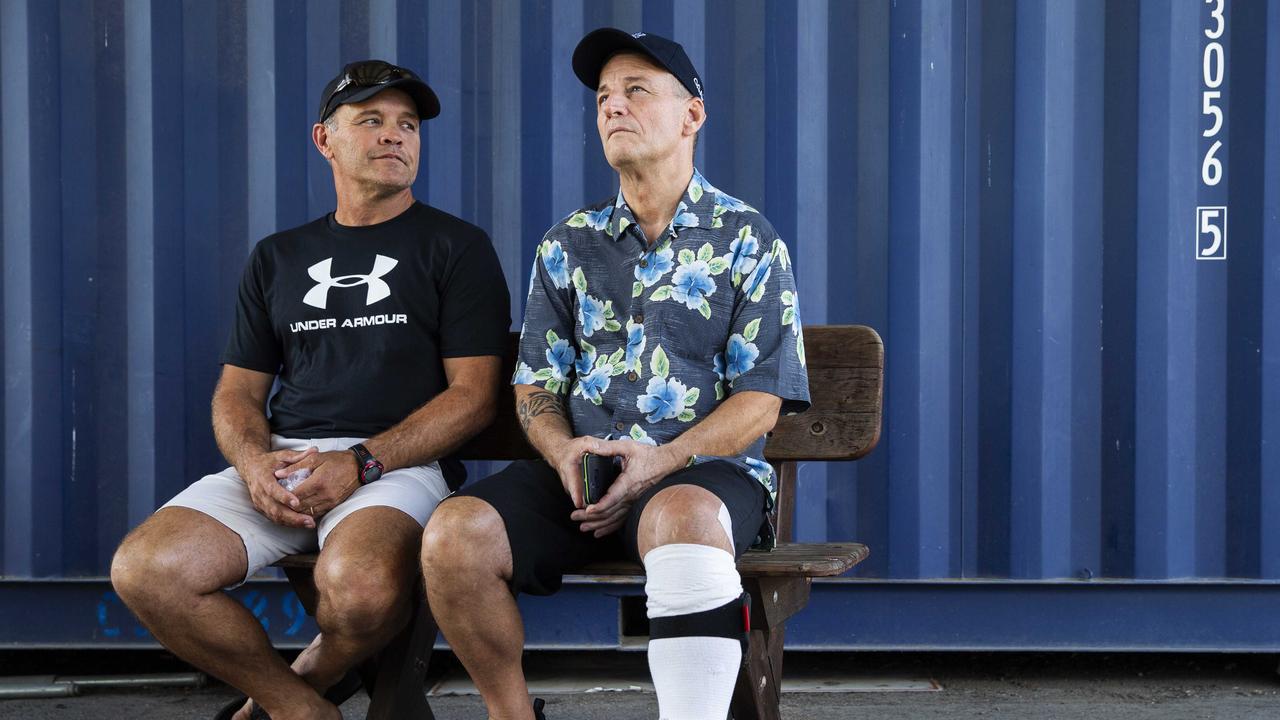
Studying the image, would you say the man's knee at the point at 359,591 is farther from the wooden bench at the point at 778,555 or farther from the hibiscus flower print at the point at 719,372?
the hibiscus flower print at the point at 719,372

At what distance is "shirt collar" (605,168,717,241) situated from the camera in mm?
2285

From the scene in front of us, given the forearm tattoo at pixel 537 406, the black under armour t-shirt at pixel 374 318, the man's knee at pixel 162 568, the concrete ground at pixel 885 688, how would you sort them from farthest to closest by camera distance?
the concrete ground at pixel 885 688 < the black under armour t-shirt at pixel 374 318 < the forearm tattoo at pixel 537 406 < the man's knee at pixel 162 568

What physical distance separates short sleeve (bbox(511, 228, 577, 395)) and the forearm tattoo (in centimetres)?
3

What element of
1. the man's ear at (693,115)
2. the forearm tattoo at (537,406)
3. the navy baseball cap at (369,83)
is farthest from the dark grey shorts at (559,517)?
the navy baseball cap at (369,83)

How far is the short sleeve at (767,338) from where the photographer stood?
2.18 metres

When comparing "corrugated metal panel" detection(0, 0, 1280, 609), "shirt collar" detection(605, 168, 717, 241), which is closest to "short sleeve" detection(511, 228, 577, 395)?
"shirt collar" detection(605, 168, 717, 241)

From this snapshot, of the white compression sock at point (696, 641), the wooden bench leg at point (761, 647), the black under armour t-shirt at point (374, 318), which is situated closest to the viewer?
the white compression sock at point (696, 641)

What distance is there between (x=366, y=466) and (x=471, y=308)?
432 millimetres

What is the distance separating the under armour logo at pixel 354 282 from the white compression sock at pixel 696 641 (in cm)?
103

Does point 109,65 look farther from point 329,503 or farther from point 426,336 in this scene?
point 329,503

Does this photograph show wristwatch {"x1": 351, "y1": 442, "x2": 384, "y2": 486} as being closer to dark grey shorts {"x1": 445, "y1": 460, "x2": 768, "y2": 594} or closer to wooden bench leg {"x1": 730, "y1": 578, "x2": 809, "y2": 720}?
dark grey shorts {"x1": 445, "y1": 460, "x2": 768, "y2": 594}

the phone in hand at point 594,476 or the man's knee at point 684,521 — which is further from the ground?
the phone in hand at point 594,476

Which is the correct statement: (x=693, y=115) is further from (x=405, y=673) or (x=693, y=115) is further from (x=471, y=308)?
(x=405, y=673)

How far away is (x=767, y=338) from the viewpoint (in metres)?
2.20
